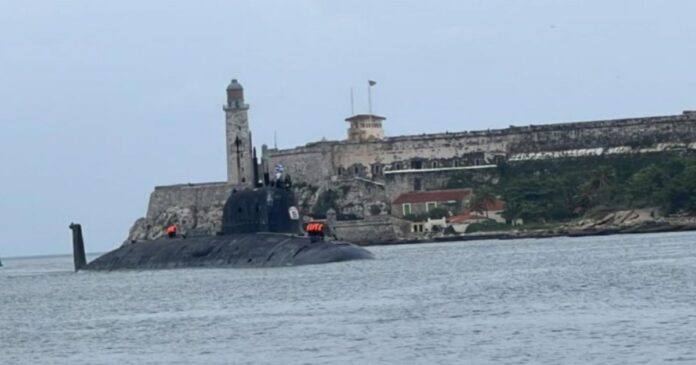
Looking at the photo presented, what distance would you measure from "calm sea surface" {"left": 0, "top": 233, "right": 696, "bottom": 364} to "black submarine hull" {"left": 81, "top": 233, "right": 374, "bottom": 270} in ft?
1.49

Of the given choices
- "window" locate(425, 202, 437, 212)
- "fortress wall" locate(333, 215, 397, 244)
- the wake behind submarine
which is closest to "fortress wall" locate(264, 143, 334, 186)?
"fortress wall" locate(333, 215, 397, 244)

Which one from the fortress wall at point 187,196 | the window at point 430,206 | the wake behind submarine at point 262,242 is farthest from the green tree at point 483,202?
the wake behind submarine at point 262,242

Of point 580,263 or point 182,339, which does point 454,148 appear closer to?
point 580,263

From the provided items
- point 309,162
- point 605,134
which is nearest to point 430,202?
point 309,162

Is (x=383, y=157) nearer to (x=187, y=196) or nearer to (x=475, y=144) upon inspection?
(x=475, y=144)

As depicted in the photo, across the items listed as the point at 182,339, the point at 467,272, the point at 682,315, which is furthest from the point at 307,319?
the point at 467,272

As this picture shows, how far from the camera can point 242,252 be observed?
57.1 m

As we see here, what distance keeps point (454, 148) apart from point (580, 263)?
170 feet

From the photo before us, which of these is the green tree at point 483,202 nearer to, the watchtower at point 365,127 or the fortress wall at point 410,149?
the fortress wall at point 410,149

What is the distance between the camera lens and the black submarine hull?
56.0 m

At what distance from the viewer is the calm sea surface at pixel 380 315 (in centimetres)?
2848

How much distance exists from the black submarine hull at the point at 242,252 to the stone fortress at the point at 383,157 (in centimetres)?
3404

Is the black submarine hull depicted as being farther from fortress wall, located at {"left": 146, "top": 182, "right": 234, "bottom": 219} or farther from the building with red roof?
fortress wall, located at {"left": 146, "top": 182, "right": 234, "bottom": 219}

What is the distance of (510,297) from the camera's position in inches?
1523
